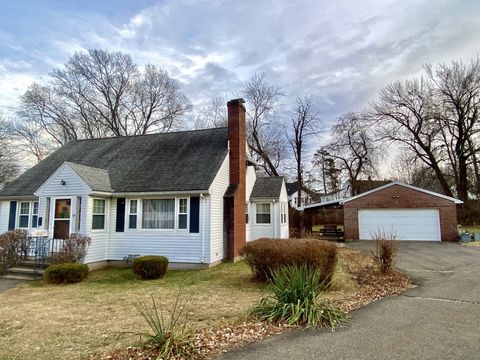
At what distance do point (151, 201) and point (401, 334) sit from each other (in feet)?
35.0

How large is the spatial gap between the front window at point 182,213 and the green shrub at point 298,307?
22.9 feet

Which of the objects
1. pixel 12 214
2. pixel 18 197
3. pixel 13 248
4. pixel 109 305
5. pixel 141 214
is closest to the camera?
pixel 109 305

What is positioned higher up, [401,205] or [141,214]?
[401,205]

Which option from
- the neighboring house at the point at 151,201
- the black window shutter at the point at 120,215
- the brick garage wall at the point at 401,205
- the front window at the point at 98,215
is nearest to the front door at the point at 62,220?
the neighboring house at the point at 151,201

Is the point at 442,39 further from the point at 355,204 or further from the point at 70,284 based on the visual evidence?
the point at 70,284

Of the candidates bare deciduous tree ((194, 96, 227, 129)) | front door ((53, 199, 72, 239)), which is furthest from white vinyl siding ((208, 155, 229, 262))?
bare deciduous tree ((194, 96, 227, 129))

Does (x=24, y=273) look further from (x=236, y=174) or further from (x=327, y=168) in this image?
(x=327, y=168)

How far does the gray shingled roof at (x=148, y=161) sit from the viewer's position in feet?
44.9

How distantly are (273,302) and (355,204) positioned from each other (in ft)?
63.1

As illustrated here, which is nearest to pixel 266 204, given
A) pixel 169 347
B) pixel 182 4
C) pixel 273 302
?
pixel 182 4

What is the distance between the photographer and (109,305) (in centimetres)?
757

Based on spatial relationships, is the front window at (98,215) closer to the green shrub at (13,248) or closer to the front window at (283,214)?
the green shrub at (13,248)

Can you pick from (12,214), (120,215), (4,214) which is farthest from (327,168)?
(4,214)

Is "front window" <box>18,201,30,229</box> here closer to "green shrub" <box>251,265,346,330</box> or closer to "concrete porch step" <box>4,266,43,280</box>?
"concrete porch step" <box>4,266,43,280</box>
